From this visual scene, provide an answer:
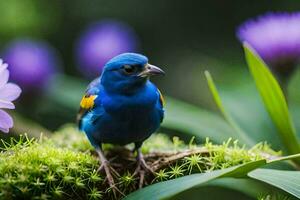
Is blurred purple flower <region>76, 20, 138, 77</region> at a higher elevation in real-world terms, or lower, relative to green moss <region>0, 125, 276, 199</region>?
lower

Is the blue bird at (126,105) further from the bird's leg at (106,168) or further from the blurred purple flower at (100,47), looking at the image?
the blurred purple flower at (100,47)

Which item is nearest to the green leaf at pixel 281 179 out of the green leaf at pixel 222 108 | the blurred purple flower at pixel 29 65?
the green leaf at pixel 222 108

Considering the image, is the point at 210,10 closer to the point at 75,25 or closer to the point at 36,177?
the point at 75,25

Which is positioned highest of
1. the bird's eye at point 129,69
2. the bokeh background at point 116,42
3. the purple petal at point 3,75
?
the bird's eye at point 129,69

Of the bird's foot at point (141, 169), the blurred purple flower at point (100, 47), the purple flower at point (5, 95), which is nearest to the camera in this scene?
the purple flower at point (5, 95)

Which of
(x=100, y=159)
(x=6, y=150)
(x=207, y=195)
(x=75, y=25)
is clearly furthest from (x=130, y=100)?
(x=75, y=25)

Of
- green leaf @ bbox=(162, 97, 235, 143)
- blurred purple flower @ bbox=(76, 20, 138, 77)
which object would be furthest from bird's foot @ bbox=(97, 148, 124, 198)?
blurred purple flower @ bbox=(76, 20, 138, 77)

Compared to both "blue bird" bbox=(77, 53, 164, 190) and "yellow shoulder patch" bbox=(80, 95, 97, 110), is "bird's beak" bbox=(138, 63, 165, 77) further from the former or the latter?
"yellow shoulder patch" bbox=(80, 95, 97, 110)
